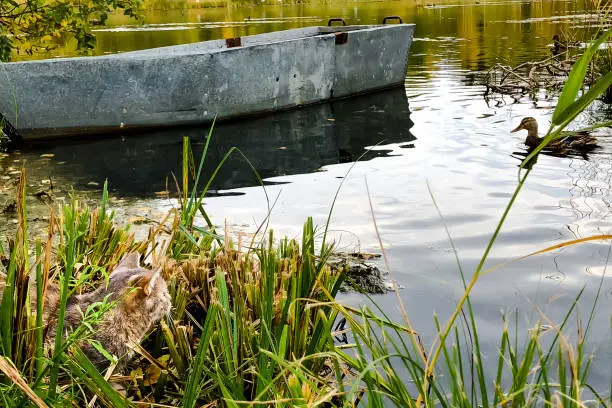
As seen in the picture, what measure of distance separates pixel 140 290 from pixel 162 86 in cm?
683

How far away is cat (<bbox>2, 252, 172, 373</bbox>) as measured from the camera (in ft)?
8.71

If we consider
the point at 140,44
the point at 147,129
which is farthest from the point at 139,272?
the point at 140,44

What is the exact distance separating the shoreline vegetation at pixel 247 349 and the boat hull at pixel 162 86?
5.39m

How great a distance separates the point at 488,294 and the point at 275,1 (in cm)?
4907

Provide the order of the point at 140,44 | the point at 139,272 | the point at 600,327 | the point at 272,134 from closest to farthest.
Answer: the point at 139,272, the point at 600,327, the point at 272,134, the point at 140,44

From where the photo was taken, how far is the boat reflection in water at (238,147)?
728 centimetres

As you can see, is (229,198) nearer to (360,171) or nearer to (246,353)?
(360,171)

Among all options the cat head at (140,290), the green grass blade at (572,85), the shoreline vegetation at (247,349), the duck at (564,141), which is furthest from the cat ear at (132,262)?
the duck at (564,141)

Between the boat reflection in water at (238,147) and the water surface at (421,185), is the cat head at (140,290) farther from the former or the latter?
the boat reflection in water at (238,147)

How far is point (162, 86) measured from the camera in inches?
362

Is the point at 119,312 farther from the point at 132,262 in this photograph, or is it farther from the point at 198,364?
the point at 198,364

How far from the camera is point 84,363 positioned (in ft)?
6.95

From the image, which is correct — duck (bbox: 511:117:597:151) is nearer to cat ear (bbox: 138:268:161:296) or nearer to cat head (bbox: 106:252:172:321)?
cat head (bbox: 106:252:172:321)

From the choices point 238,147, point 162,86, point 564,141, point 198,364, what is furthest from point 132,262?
point 162,86
